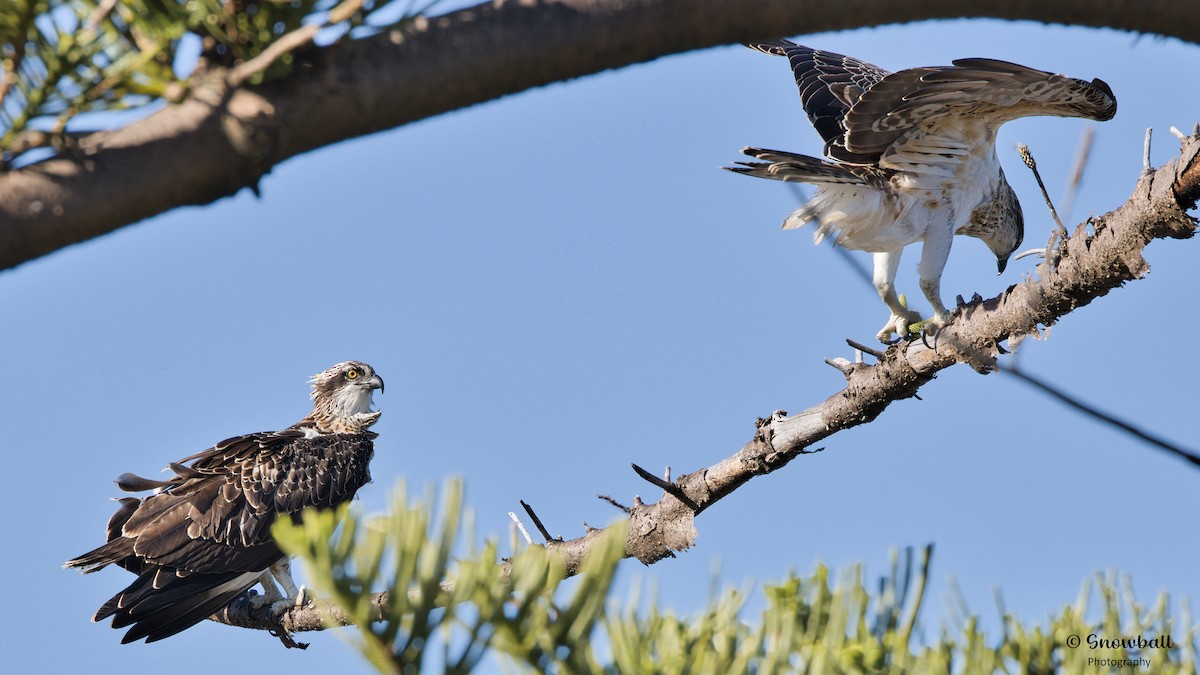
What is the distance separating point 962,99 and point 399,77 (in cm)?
458

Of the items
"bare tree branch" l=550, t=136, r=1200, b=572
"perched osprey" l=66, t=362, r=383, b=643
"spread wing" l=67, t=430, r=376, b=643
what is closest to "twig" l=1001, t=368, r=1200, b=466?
"bare tree branch" l=550, t=136, r=1200, b=572

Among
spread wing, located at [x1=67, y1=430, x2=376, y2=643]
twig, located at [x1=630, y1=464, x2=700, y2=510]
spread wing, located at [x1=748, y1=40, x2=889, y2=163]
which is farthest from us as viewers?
spread wing, located at [x1=67, y1=430, x2=376, y2=643]

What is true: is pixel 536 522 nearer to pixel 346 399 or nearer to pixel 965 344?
pixel 965 344

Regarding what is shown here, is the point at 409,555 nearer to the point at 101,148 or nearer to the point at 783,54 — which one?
the point at 101,148

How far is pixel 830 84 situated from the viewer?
278 inches

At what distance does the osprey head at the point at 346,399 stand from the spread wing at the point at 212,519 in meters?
0.48

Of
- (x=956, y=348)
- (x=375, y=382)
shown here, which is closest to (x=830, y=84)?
(x=956, y=348)

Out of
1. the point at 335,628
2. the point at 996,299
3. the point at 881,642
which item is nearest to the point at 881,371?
the point at 996,299

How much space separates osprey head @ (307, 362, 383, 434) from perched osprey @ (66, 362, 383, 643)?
0.72 ft

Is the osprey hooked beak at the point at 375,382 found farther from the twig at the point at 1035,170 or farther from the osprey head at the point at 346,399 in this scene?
the twig at the point at 1035,170

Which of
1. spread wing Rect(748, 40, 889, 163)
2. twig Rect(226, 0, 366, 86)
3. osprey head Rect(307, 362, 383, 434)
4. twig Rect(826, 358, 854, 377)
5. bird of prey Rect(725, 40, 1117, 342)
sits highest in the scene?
spread wing Rect(748, 40, 889, 163)

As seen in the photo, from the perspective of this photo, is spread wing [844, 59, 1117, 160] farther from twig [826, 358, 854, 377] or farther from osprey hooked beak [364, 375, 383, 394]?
osprey hooked beak [364, 375, 383, 394]

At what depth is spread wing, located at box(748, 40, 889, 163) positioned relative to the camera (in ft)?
20.9

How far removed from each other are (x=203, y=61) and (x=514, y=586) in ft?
3.68
